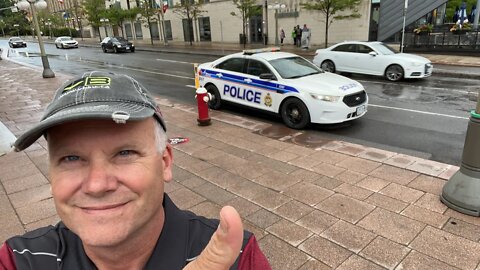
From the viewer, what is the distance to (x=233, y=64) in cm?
962

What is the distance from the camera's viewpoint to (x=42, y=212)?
4453 mm

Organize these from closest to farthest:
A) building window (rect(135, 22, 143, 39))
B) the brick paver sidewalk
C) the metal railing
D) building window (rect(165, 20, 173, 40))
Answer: the brick paver sidewalk < the metal railing < building window (rect(165, 20, 173, 40)) < building window (rect(135, 22, 143, 39))

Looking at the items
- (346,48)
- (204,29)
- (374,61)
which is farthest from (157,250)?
(204,29)

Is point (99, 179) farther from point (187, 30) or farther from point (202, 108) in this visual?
point (187, 30)

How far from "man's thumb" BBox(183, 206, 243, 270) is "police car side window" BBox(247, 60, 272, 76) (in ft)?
26.6

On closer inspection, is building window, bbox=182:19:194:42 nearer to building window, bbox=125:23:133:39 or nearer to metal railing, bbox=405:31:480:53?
building window, bbox=125:23:133:39

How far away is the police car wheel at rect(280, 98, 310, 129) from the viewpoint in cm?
805

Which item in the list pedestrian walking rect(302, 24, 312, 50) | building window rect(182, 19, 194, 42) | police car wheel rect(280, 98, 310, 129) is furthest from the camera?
building window rect(182, 19, 194, 42)

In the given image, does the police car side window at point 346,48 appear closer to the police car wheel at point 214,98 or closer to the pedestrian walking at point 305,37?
the police car wheel at point 214,98

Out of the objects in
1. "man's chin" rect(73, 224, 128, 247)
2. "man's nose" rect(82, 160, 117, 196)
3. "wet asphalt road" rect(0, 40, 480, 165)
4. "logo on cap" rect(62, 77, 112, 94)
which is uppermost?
"logo on cap" rect(62, 77, 112, 94)

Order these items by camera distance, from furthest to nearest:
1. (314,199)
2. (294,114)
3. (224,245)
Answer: (294,114) → (314,199) → (224,245)

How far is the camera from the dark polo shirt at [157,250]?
1356mm

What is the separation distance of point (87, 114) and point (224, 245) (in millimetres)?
620

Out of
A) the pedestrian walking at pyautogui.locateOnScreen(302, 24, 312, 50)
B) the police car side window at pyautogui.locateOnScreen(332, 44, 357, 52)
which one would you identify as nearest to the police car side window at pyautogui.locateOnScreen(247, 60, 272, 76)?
the police car side window at pyautogui.locateOnScreen(332, 44, 357, 52)
